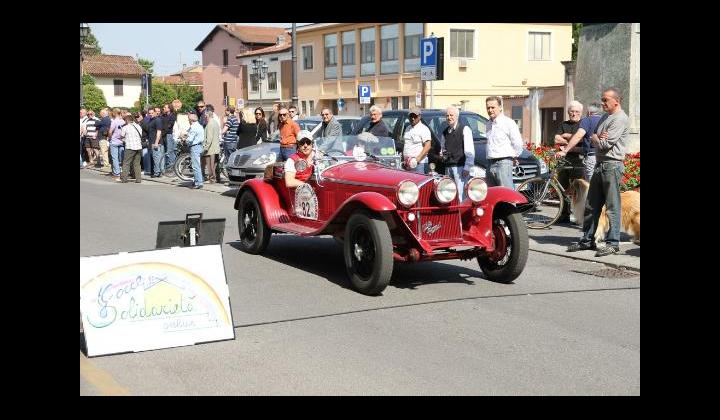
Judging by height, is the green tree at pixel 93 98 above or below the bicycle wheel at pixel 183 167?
above

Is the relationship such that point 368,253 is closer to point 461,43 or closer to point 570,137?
point 570,137

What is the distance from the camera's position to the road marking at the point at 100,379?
206 inches

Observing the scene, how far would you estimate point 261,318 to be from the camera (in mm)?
7188

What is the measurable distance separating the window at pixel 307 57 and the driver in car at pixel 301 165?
4383 centimetres

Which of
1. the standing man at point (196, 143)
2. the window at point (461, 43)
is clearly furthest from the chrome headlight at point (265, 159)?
the window at point (461, 43)

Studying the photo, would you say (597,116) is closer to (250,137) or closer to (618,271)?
(618,271)

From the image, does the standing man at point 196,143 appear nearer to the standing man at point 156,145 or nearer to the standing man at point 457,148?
the standing man at point 156,145

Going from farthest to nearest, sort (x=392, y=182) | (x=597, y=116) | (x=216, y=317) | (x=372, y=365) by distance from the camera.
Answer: (x=597, y=116), (x=392, y=182), (x=216, y=317), (x=372, y=365)

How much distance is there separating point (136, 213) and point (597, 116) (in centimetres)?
731

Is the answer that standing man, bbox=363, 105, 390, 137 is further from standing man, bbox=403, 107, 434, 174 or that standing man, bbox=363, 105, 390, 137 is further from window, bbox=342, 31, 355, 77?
window, bbox=342, 31, 355, 77

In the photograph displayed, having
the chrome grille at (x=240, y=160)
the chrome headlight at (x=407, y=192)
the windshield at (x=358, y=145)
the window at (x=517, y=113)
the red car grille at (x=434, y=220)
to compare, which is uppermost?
the window at (x=517, y=113)

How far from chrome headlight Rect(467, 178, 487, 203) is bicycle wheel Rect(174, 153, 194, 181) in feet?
42.7

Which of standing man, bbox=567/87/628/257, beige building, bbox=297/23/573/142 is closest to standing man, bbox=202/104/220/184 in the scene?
standing man, bbox=567/87/628/257
